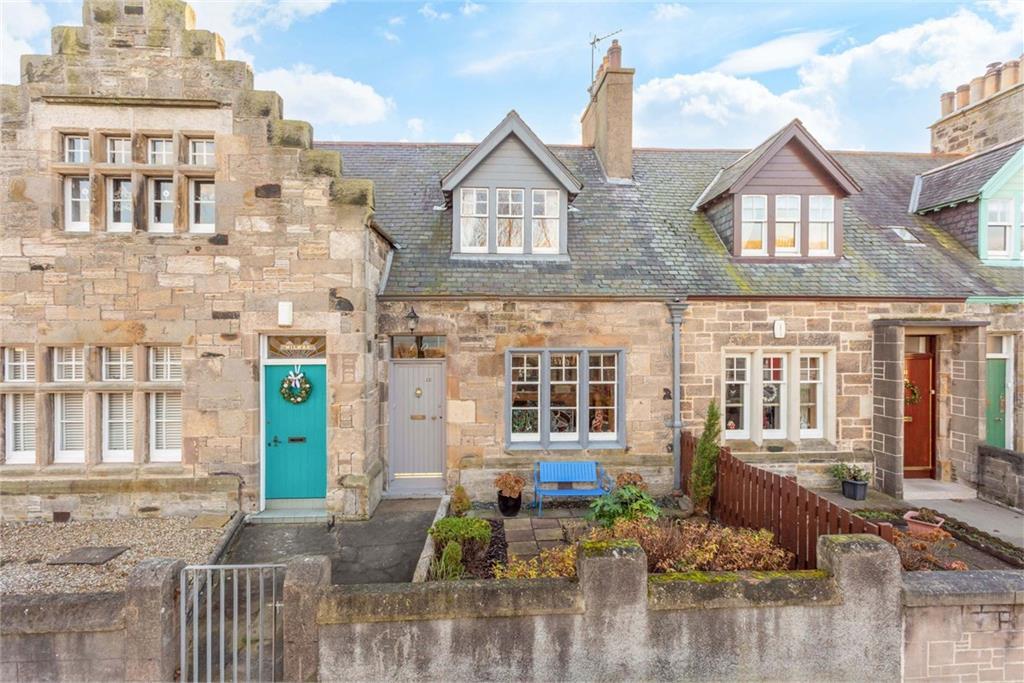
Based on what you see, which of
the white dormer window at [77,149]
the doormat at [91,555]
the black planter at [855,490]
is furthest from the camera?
the black planter at [855,490]

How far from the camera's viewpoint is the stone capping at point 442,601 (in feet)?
14.6

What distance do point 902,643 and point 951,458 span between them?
8908 millimetres

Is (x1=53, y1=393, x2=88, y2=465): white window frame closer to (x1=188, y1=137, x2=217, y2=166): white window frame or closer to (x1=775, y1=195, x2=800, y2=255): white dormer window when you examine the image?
(x1=188, y1=137, x2=217, y2=166): white window frame

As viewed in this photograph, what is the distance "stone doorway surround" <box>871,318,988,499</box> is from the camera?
33.0 ft

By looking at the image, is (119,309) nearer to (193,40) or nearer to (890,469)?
(193,40)

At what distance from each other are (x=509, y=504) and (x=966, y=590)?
21.0ft

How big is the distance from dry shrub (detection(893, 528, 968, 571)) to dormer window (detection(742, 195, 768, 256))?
6572 millimetres

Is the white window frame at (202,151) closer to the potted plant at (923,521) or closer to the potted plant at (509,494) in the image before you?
the potted plant at (509,494)

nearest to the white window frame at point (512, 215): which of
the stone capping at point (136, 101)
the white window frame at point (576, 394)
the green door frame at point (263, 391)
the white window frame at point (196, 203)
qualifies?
the white window frame at point (576, 394)

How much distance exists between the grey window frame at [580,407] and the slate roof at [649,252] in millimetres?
1255

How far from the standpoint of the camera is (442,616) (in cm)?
448

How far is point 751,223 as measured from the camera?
36.9 feet

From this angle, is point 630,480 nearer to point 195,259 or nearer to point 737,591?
point 737,591

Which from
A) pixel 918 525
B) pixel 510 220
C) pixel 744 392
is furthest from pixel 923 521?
pixel 510 220
